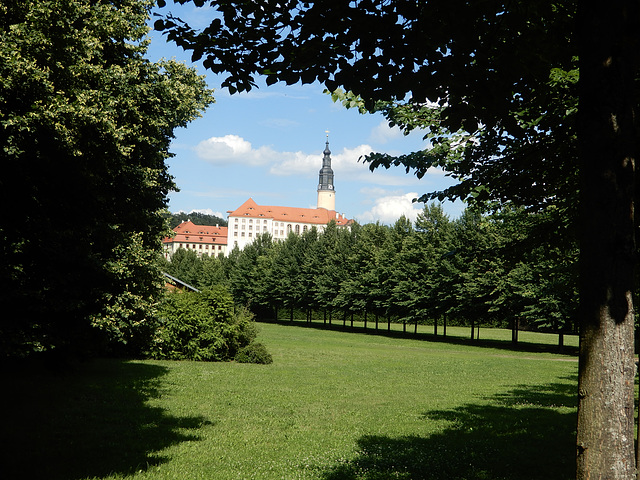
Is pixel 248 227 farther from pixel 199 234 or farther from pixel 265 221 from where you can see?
pixel 199 234

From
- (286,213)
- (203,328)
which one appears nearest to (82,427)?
(203,328)

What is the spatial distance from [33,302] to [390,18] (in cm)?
975

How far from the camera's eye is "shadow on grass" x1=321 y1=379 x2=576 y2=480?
816 centimetres

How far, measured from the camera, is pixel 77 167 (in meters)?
11.3

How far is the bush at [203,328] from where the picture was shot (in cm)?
2491

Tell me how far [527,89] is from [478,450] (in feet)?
21.3

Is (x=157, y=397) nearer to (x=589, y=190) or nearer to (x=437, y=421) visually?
(x=437, y=421)

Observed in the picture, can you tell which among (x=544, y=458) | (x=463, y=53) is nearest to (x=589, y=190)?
(x=463, y=53)

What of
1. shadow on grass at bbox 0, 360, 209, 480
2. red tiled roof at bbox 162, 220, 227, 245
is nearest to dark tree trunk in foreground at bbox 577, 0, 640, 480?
shadow on grass at bbox 0, 360, 209, 480

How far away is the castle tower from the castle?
10976 millimetres

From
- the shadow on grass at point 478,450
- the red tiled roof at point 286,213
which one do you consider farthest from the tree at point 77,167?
the red tiled roof at point 286,213

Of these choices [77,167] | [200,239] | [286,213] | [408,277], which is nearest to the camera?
[77,167]

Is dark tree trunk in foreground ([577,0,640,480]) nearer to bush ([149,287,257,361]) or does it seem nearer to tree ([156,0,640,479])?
tree ([156,0,640,479])

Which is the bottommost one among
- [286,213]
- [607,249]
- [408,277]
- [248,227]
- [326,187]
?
[607,249]
